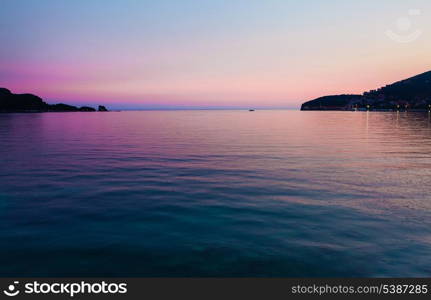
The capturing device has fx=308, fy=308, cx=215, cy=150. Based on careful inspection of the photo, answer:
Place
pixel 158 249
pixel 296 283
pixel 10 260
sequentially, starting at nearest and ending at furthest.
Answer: pixel 296 283, pixel 10 260, pixel 158 249

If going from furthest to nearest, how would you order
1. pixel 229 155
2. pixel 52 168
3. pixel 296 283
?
1. pixel 229 155
2. pixel 52 168
3. pixel 296 283

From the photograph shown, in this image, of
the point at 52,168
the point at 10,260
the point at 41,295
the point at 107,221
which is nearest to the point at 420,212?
the point at 107,221

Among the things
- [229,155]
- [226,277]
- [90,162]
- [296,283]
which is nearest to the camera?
[296,283]

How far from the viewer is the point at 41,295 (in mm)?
7504

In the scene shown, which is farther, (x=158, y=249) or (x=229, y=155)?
(x=229, y=155)

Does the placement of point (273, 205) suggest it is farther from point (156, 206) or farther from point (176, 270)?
point (176, 270)

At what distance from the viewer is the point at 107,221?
1306 centimetres

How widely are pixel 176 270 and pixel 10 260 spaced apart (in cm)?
525

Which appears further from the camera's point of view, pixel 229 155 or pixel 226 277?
pixel 229 155

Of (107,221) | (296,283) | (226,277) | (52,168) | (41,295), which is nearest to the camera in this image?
(41,295)

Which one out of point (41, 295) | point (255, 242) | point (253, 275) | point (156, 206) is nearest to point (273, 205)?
point (255, 242)

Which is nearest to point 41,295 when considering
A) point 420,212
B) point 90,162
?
point 420,212

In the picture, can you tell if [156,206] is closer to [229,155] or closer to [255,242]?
[255,242]

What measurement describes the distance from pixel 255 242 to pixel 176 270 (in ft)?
10.2
